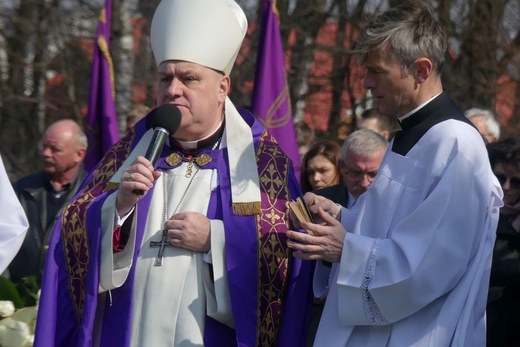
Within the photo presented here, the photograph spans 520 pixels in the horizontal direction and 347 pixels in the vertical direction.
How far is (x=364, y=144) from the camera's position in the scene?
5832 mm

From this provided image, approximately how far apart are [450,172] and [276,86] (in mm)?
3737

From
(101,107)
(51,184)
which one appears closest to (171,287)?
(51,184)

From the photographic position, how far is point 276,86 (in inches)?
300

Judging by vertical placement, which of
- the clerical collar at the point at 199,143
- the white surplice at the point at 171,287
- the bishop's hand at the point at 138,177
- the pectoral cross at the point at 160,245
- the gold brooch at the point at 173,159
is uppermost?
the clerical collar at the point at 199,143

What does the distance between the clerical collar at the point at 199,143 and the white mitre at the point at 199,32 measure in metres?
0.31

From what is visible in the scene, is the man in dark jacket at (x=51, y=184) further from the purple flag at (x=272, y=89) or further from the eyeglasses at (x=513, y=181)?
the eyeglasses at (x=513, y=181)

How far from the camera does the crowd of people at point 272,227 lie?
402 centimetres

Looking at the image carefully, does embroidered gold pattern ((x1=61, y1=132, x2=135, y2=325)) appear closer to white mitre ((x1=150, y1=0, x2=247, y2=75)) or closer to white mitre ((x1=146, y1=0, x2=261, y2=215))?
white mitre ((x1=146, y1=0, x2=261, y2=215))

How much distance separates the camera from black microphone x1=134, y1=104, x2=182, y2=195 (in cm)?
422

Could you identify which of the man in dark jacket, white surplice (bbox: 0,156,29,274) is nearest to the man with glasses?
white surplice (bbox: 0,156,29,274)

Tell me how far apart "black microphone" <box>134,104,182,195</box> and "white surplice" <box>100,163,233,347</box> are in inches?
20.8

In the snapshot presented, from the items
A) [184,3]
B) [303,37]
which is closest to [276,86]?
[184,3]

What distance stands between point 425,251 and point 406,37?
0.84 meters

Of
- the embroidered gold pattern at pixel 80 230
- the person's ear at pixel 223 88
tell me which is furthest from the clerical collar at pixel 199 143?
the embroidered gold pattern at pixel 80 230
